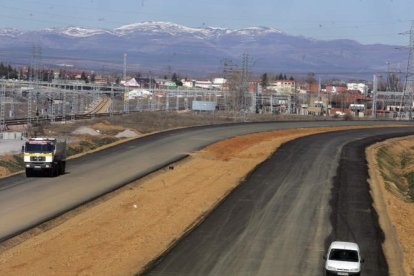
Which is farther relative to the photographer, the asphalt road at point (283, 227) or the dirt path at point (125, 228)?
the asphalt road at point (283, 227)

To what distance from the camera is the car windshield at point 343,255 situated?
22.8m

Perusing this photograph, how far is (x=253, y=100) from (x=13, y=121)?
83.2 metres

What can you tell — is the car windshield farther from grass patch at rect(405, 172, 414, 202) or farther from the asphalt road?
grass patch at rect(405, 172, 414, 202)

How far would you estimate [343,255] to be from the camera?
2302 cm

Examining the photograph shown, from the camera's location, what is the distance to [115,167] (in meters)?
53.1

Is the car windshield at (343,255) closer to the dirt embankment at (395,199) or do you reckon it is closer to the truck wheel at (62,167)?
the dirt embankment at (395,199)

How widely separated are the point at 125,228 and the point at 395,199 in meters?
19.4

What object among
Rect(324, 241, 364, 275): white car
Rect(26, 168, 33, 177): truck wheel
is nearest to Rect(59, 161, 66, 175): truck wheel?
Rect(26, 168, 33, 177): truck wheel

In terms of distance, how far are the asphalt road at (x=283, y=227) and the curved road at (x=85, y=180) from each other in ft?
28.4

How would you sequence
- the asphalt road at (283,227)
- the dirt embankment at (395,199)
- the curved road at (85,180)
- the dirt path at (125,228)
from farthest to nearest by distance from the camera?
the curved road at (85,180), the dirt embankment at (395,199), the asphalt road at (283,227), the dirt path at (125,228)

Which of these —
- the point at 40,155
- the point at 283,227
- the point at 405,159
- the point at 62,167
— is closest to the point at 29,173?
the point at 40,155

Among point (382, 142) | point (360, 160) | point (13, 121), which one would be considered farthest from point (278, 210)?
point (13, 121)

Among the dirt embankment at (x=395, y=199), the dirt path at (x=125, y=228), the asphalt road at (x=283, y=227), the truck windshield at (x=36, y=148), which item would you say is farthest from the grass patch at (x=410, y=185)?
the truck windshield at (x=36, y=148)

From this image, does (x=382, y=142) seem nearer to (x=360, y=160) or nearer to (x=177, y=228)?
(x=360, y=160)
